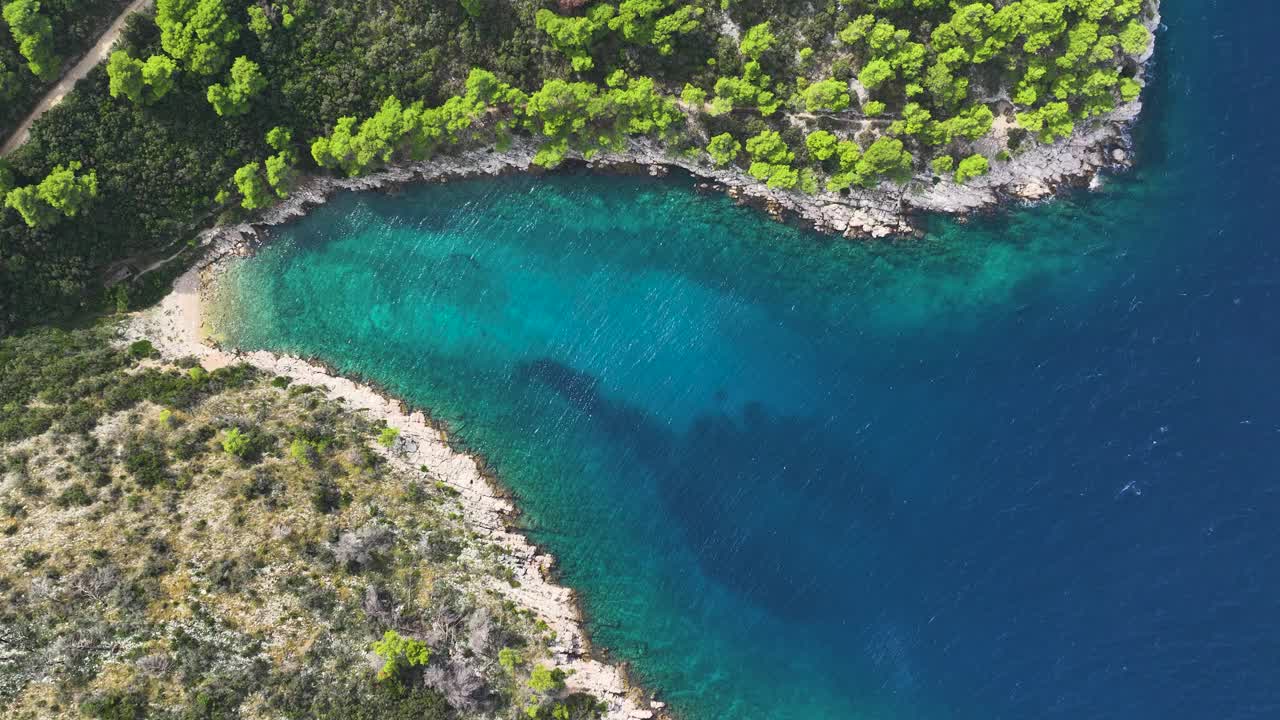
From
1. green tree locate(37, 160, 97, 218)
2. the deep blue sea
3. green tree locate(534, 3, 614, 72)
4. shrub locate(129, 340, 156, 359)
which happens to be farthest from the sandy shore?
green tree locate(534, 3, 614, 72)

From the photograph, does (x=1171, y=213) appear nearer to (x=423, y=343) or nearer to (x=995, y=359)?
(x=995, y=359)

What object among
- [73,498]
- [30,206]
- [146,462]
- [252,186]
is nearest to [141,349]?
[146,462]

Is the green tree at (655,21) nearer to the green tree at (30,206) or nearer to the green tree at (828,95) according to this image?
the green tree at (828,95)

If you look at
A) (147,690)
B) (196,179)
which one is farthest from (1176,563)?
(196,179)

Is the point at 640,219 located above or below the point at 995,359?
above

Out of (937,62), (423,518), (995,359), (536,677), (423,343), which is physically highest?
(937,62)

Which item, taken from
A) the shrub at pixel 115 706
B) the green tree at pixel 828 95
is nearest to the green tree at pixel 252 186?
the shrub at pixel 115 706

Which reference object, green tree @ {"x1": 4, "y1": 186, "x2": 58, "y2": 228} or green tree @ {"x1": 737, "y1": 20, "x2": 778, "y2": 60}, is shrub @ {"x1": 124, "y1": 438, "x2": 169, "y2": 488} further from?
green tree @ {"x1": 737, "y1": 20, "x2": 778, "y2": 60}
